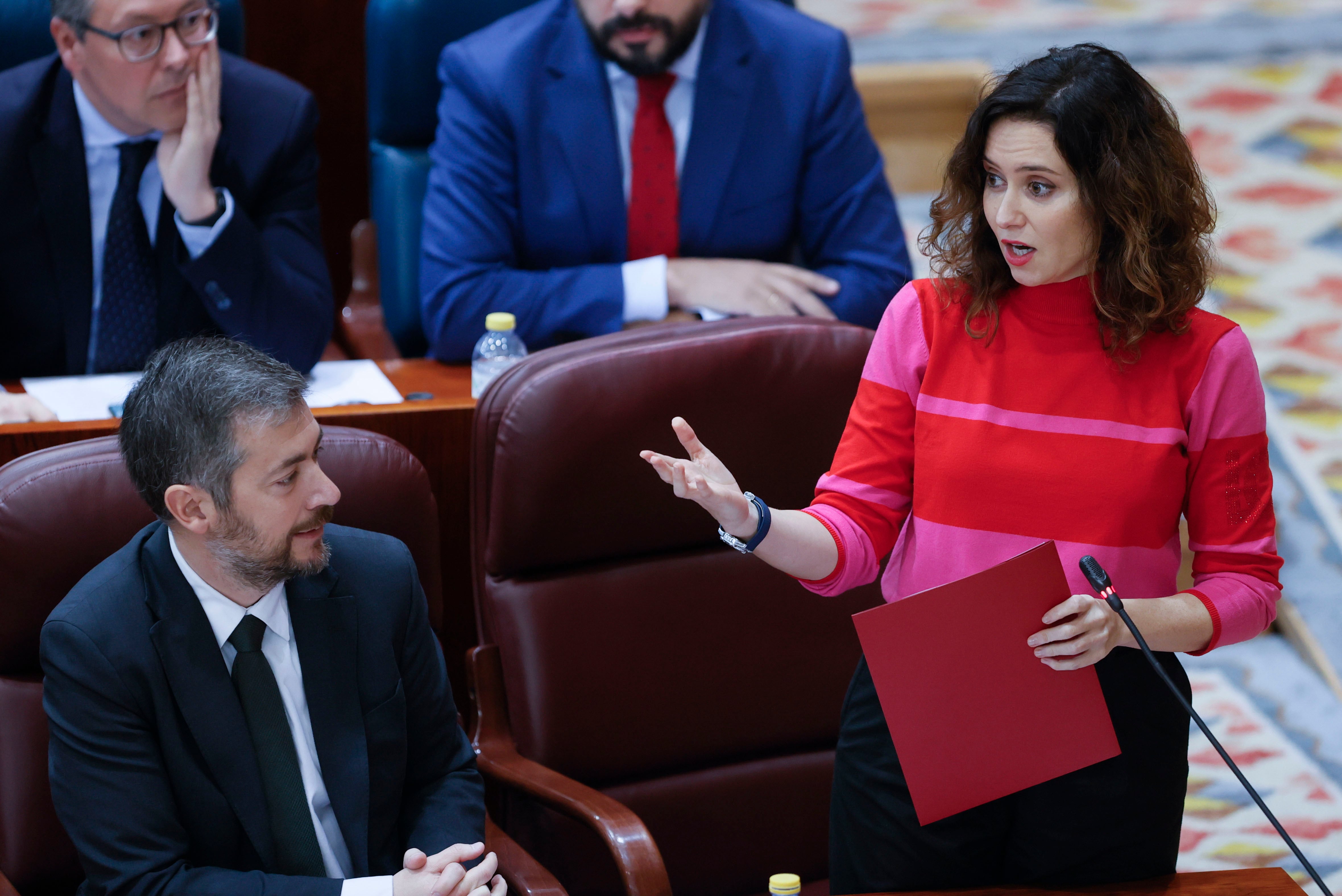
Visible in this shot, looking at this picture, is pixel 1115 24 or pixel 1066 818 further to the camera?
pixel 1115 24

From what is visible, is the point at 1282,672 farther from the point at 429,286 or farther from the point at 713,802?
the point at 429,286

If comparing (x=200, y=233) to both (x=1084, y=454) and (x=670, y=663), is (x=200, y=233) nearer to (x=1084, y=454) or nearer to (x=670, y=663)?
(x=670, y=663)

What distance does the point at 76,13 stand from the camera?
2.07m


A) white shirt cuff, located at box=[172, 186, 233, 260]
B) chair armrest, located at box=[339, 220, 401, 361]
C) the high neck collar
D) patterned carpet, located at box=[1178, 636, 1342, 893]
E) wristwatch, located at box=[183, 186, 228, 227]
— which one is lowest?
patterned carpet, located at box=[1178, 636, 1342, 893]

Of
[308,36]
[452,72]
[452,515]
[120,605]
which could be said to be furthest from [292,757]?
[308,36]

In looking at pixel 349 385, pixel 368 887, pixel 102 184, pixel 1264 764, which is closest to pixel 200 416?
pixel 368 887

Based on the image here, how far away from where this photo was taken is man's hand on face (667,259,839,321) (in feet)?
7.25

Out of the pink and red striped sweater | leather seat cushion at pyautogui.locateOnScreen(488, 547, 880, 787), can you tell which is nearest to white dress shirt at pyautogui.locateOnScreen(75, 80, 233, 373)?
leather seat cushion at pyautogui.locateOnScreen(488, 547, 880, 787)

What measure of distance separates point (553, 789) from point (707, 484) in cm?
50

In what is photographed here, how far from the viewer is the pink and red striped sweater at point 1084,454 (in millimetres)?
1224

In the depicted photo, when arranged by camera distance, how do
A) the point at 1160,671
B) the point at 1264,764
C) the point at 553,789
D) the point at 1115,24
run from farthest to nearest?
the point at 1115,24 < the point at 1264,764 < the point at 553,789 < the point at 1160,671

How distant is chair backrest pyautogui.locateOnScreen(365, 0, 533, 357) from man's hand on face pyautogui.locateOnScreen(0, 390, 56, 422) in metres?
0.79

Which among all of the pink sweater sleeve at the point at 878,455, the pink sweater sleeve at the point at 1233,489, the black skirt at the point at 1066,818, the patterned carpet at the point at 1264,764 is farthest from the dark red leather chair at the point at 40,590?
the patterned carpet at the point at 1264,764

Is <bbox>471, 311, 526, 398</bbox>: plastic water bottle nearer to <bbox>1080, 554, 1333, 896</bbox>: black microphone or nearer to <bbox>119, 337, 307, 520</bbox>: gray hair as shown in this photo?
<bbox>119, 337, 307, 520</bbox>: gray hair
